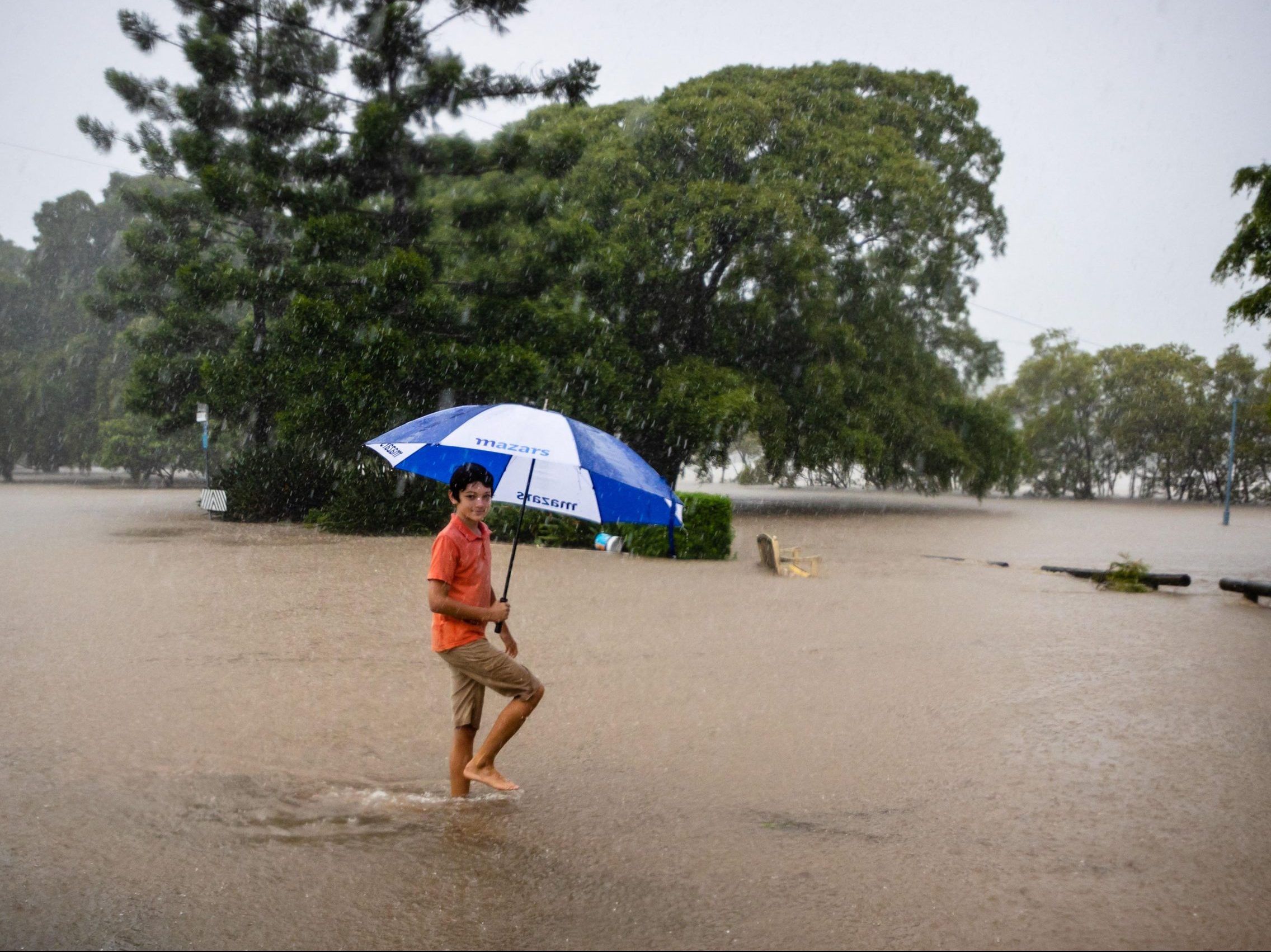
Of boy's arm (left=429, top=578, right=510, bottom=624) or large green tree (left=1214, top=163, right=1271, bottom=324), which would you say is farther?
large green tree (left=1214, top=163, right=1271, bottom=324)

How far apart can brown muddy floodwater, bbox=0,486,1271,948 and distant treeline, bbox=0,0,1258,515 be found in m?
11.0

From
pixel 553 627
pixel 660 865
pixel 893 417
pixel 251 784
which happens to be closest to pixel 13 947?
pixel 251 784

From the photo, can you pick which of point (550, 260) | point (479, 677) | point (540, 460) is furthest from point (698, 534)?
point (479, 677)

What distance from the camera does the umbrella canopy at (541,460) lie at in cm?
530

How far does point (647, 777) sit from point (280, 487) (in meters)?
20.1

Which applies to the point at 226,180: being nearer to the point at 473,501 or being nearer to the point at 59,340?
Result: the point at 473,501

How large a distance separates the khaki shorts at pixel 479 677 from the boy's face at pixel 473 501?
1.99 ft

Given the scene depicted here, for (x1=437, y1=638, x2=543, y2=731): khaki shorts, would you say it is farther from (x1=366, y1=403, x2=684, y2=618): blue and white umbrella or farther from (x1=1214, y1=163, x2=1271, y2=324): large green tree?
(x1=1214, y1=163, x2=1271, y2=324): large green tree

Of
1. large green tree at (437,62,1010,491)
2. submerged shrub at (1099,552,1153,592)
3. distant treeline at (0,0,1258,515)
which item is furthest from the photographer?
large green tree at (437,62,1010,491)

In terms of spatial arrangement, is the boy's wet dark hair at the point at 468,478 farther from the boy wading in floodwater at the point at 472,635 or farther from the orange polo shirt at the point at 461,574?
the orange polo shirt at the point at 461,574

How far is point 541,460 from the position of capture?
234 inches

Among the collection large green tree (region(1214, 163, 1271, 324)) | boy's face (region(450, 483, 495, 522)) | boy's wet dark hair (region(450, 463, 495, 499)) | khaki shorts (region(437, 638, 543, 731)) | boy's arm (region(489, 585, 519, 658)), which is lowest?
khaki shorts (region(437, 638, 543, 731))

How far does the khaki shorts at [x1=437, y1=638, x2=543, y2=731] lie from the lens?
522 centimetres

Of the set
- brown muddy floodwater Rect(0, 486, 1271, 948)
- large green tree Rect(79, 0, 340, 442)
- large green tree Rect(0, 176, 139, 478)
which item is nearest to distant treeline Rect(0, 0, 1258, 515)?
large green tree Rect(79, 0, 340, 442)
